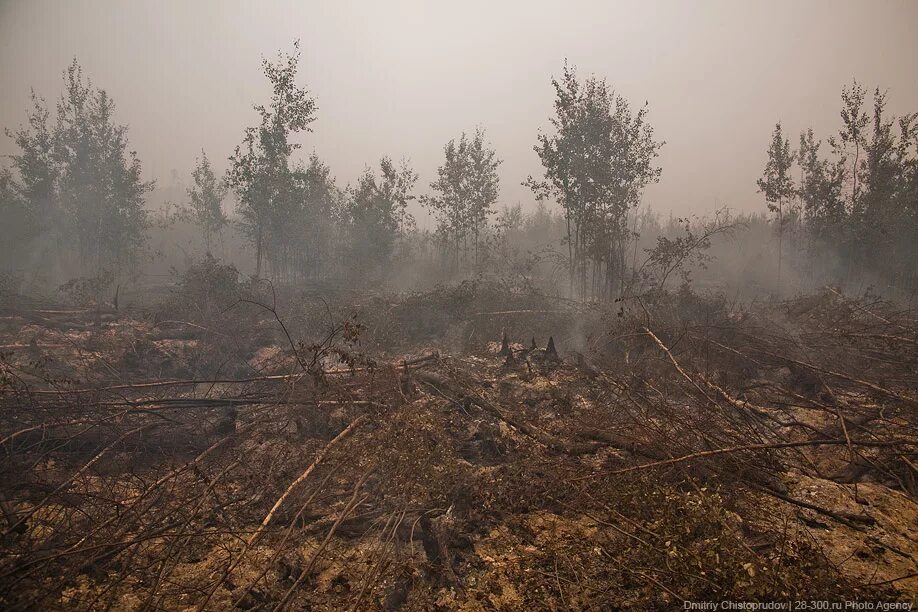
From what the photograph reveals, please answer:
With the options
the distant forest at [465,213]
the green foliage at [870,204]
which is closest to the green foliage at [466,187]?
the distant forest at [465,213]

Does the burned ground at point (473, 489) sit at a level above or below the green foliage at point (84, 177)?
below

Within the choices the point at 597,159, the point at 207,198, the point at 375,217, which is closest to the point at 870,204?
the point at 597,159

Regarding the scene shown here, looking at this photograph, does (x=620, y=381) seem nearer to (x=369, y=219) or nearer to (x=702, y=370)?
(x=702, y=370)

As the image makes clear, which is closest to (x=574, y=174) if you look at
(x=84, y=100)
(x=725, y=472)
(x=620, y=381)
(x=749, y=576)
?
(x=620, y=381)

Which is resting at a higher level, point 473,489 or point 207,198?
point 207,198

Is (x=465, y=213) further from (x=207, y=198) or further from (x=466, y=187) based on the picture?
(x=207, y=198)

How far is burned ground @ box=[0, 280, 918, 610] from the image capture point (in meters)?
3.20

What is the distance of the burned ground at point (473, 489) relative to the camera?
3195mm

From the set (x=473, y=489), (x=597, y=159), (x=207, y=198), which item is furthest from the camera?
(x=207, y=198)

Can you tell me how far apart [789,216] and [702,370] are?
1964cm

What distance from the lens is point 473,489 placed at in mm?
4289

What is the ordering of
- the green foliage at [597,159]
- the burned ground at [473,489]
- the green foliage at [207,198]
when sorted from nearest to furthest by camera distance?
the burned ground at [473,489]
the green foliage at [597,159]
the green foliage at [207,198]

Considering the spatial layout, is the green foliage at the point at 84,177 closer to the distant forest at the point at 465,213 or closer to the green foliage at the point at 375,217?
the distant forest at the point at 465,213

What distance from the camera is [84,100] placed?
77.6ft
